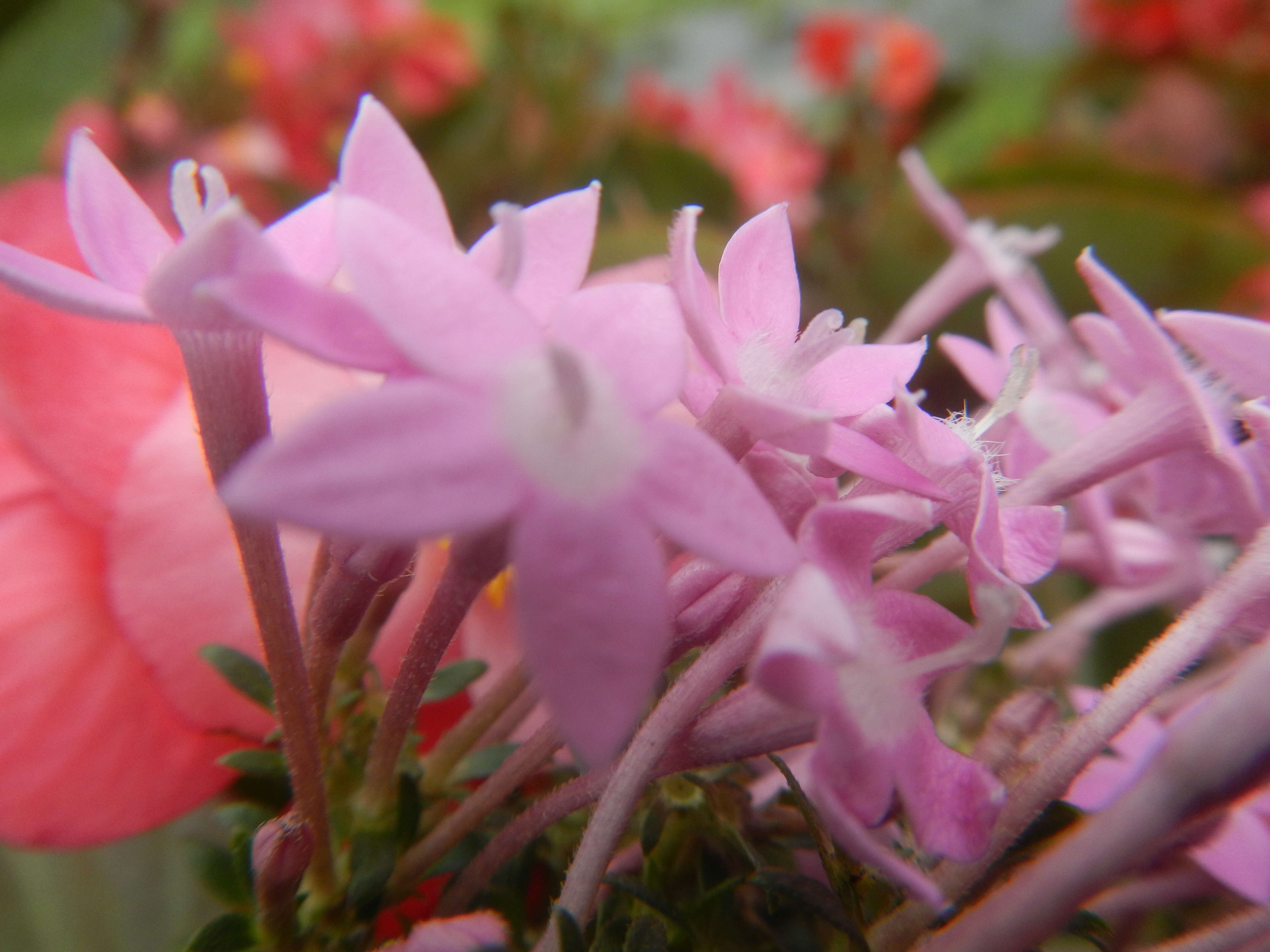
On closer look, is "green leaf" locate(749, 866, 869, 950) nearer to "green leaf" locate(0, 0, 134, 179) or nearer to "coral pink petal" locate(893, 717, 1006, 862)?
"coral pink petal" locate(893, 717, 1006, 862)

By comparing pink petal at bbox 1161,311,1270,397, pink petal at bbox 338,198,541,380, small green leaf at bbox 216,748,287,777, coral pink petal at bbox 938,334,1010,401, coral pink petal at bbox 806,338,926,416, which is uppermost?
pink petal at bbox 338,198,541,380

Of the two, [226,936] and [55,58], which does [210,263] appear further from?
[55,58]

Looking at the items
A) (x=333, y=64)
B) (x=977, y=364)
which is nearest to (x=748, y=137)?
(x=333, y=64)

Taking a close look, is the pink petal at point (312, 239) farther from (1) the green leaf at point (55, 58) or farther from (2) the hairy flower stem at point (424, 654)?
(1) the green leaf at point (55, 58)

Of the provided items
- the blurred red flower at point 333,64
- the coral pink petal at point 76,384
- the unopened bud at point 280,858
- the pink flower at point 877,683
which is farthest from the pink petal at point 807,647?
the blurred red flower at point 333,64

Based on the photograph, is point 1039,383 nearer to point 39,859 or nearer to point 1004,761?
point 1004,761

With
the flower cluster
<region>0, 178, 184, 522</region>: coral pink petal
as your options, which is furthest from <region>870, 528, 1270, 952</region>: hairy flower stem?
<region>0, 178, 184, 522</region>: coral pink petal
